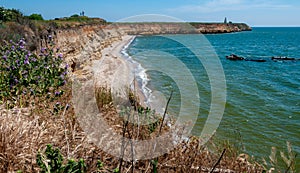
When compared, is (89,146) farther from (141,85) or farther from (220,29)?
(220,29)

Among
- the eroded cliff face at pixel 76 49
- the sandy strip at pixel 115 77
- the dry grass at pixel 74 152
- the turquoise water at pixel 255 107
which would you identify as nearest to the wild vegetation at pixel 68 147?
the dry grass at pixel 74 152

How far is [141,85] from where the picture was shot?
16.4 metres

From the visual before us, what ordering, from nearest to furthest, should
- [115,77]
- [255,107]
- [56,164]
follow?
[56,164]
[255,107]
[115,77]

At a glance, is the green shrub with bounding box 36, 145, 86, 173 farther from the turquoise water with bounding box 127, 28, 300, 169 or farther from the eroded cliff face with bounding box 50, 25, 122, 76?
the eroded cliff face with bounding box 50, 25, 122, 76

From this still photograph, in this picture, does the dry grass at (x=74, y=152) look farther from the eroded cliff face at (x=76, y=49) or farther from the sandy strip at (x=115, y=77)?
the eroded cliff face at (x=76, y=49)

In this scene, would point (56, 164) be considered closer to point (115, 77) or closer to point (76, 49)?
point (115, 77)

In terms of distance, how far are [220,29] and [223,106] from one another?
110 metres

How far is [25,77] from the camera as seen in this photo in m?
4.94

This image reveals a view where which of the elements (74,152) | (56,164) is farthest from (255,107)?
(56,164)

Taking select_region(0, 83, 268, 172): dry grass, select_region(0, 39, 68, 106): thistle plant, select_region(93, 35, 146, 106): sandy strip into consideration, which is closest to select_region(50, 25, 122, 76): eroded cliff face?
select_region(93, 35, 146, 106): sandy strip

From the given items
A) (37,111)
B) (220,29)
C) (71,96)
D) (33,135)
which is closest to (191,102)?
(71,96)

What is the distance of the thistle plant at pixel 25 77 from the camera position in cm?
470

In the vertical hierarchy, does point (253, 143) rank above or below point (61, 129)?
below

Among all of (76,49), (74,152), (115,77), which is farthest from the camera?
(76,49)
